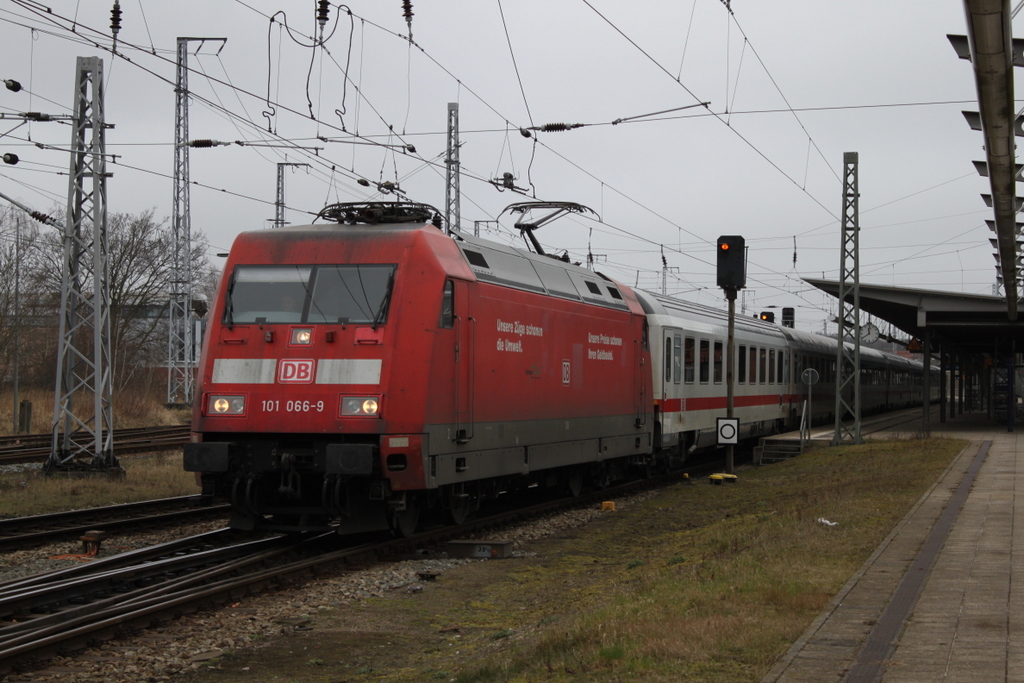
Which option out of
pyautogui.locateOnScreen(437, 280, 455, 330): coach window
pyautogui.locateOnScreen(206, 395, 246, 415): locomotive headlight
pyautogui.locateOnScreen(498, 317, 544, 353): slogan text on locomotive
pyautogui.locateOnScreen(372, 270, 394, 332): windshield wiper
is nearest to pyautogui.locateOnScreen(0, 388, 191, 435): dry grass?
pyautogui.locateOnScreen(498, 317, 544, 353): slogan text on locomotive

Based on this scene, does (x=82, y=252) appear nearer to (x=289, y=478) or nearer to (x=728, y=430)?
(x=289, y=478)

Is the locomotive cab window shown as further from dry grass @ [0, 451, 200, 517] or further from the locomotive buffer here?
the locomotive buffer

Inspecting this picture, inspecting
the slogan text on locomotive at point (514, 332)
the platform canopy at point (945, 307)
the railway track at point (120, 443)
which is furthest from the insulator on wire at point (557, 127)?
the platform canopy at point (945, 307)

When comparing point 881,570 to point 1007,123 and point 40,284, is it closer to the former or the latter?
point 1007,123

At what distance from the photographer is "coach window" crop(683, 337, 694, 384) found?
21219 millimetres

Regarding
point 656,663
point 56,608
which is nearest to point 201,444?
point 56,608

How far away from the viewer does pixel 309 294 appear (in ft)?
38.2

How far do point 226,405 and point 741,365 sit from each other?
1650cm

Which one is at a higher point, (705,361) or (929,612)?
(705,361)

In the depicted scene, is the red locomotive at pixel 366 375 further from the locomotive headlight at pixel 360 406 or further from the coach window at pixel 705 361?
the coach window at pixel 705 361

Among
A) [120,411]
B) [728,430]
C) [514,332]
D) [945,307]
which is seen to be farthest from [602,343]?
[120,411]

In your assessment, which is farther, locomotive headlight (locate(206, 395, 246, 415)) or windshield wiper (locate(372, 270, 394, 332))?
locomotive headlight (locate(206, 395, 246, 415))

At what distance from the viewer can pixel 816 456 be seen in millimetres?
24172

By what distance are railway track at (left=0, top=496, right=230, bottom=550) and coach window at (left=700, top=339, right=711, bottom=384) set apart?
35.8 ft
